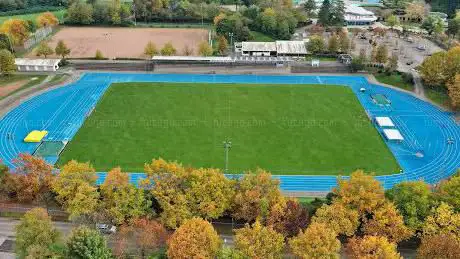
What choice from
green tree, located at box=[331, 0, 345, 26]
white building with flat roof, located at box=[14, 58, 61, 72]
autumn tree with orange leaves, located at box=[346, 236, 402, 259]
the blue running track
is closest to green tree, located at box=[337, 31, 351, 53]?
the blue running track

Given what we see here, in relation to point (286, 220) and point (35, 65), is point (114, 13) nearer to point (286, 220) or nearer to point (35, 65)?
point (35, 65)

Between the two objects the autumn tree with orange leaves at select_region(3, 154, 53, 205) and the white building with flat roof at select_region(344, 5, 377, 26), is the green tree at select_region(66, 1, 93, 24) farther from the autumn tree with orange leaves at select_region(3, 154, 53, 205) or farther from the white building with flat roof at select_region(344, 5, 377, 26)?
the autumn tree with orange leaves at select_region(3, 154, 53, 205)

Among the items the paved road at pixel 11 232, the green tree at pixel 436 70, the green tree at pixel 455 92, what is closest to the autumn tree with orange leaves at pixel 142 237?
the paved road at pixel 11 232

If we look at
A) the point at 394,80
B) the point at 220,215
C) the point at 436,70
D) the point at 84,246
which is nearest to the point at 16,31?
the point at 84,246

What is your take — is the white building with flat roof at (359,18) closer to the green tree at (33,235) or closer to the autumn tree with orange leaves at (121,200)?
the autumn tree with orange leaves at (121,200)

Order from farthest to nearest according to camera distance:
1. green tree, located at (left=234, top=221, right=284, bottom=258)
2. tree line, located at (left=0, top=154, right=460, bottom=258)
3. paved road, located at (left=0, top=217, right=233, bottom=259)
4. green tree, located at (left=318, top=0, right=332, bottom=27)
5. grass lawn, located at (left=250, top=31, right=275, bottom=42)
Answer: green tree, located at (left=318, top=0, right=332, bottom=27)
grass lawn, located at (left=250, top=31, right=275, bottom=42)
paved road, located at (left=0, top=217, right=233, bottom=259)
tree line, located at (left=0, top=154, right=460, bottom=258)
green tree, located at (left=234, top=221, right=284, bottom=258)

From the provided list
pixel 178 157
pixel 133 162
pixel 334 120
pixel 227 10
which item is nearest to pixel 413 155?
pixel 334 120
